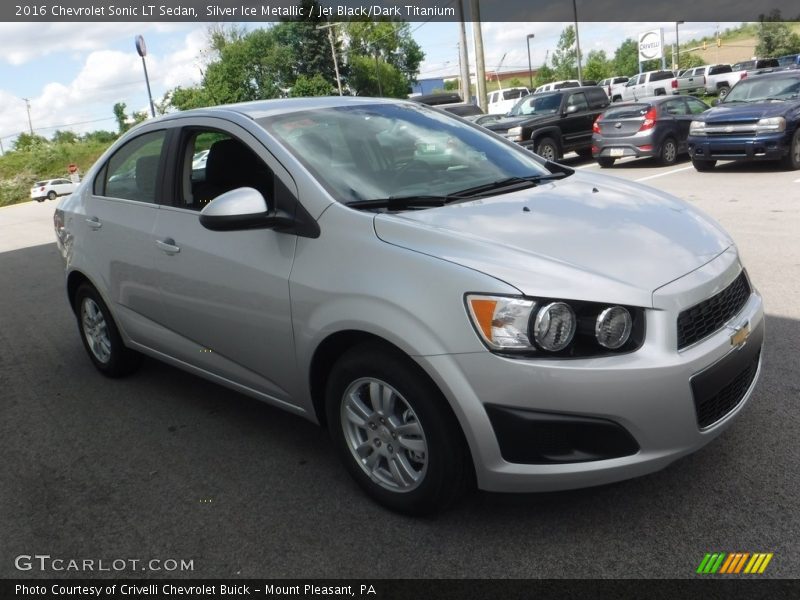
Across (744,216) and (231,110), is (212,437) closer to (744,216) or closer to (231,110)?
(231,110)

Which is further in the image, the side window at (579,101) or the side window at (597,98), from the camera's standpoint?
the side window at (597,98)

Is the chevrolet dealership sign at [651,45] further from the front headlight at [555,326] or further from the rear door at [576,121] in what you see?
the front headlight at [555,326]

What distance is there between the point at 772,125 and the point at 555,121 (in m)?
4.88

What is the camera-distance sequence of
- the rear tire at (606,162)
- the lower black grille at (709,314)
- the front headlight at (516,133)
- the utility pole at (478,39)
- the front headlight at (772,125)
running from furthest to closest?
the utility pole at (478,39) < the rear tire at (606,162) < the front headlight at (516,133) < the front headlight at (772,125) < the lower black grille at (709,314)

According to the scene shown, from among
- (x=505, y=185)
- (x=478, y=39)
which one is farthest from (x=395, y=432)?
(x=478, y=39)

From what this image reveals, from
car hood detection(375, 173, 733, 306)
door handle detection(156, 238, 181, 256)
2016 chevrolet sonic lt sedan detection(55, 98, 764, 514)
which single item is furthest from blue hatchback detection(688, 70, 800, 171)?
door handle detection(156, 238, 181, 256)

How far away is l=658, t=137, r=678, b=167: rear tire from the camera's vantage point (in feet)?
48.9

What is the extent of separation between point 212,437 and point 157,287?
852 mm

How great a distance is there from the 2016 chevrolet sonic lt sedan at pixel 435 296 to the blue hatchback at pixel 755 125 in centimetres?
975

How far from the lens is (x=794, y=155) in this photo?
12320 millimetres

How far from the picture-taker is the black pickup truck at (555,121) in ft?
51.0

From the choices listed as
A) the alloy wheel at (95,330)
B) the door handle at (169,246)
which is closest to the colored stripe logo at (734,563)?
the door handle at (169,246)

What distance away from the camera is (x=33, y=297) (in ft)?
27.4
